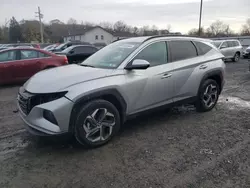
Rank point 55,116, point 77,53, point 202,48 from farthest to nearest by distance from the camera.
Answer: point 77,53 → point 202,48 → point 55,116

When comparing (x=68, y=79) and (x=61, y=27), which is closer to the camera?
(x=68, y=79)

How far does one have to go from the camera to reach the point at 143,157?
3.33m

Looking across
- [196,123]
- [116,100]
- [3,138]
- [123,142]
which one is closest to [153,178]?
[123,142]

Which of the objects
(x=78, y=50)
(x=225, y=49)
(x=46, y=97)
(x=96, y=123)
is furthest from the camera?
(x=225, y=49)

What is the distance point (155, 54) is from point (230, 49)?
586 inches

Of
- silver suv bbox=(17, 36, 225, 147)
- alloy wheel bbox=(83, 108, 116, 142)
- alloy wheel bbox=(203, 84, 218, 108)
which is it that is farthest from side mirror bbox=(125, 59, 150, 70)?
alloy wheel bbox=(203, 84, 218, 108)

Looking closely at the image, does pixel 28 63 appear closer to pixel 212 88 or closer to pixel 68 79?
pixel 68 79

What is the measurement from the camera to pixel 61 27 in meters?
81.4

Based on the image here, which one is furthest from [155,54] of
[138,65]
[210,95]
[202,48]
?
[210,95]

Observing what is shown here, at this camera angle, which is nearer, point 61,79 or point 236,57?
point 61,79

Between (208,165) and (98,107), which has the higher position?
(98,107)

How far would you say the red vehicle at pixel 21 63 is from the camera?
8156 mm

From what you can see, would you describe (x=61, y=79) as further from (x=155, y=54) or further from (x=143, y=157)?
(x=155, y=54)

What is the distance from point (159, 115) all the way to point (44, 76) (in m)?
2.61
